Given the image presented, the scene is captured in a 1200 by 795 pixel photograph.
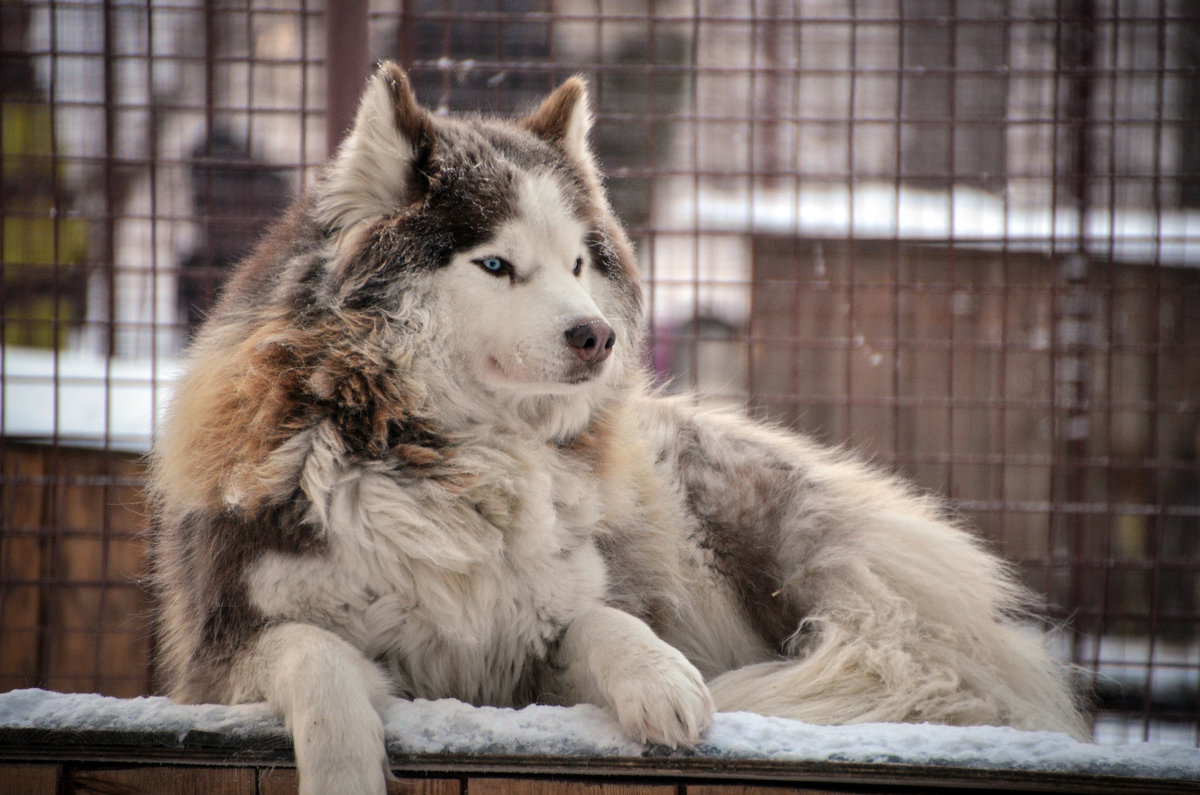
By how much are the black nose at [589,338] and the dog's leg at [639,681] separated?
1.60 ft

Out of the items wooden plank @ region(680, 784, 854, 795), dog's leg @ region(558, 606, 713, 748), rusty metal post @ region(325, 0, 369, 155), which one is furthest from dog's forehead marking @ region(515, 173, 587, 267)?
rusty metal post @ region(325, 0, 369, 155)

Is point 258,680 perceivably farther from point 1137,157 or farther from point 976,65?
point 1137,157

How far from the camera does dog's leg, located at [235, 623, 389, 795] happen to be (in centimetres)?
124

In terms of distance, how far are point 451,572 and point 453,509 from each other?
4.5 inches

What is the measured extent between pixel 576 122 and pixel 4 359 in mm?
2456

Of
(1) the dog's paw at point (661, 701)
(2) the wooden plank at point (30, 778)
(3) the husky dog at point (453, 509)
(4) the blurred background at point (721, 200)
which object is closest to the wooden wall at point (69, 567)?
(4) the blurred background at point (721, 200)

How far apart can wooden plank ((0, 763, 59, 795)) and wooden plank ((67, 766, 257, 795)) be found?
3 cm

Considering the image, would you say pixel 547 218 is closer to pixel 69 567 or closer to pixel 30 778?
pixel 30 778

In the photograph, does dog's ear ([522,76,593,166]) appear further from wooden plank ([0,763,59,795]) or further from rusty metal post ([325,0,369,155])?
wooden plank ([0,763,59,795])

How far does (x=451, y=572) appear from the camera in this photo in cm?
156

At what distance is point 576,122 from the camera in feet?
6.79

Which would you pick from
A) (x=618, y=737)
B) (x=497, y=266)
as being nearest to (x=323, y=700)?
(x=618, y=737)

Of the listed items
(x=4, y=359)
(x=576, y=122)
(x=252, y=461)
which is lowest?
(x=252, y=461)

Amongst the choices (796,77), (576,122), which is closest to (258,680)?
(576,122)
